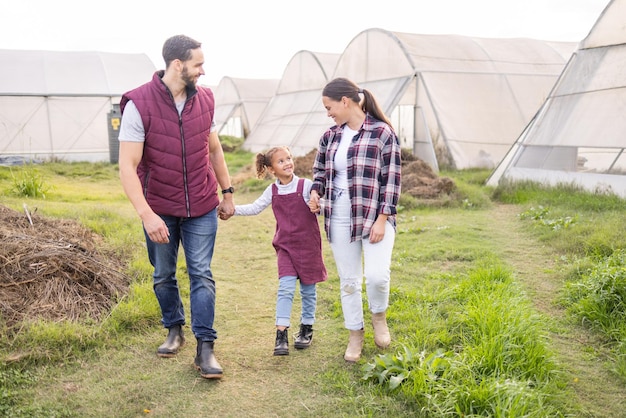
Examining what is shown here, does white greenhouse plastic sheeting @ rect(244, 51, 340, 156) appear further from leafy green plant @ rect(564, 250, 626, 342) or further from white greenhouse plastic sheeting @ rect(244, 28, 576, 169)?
leafy green plant @ rect(564, 250, 626, 342)

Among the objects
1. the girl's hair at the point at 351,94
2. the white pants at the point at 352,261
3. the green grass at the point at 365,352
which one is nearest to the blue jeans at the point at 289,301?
the green grass at the point at 365,352

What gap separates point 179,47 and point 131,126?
1.73 ft

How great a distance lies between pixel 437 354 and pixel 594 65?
8.10 metres

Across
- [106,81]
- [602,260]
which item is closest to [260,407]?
[602,260]

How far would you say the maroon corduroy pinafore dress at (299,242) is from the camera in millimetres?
4004

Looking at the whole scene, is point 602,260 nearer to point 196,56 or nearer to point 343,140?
point 343,140

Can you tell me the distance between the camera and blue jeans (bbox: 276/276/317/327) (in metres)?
3.90

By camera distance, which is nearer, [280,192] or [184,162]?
[184,162]

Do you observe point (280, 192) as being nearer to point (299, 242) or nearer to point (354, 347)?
point (299, 242)

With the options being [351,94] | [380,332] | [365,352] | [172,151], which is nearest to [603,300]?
[380,332]

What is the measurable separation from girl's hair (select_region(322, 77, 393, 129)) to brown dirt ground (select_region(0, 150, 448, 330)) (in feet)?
7.47

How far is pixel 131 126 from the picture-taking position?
11.1 feet

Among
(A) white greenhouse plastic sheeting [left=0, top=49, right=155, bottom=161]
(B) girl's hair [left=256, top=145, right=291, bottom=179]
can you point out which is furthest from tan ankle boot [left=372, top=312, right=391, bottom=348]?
(A) white greenhouse plastic sheeting [left=0, top=49, right=155, bottom=161]

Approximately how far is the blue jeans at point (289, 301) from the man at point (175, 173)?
48cm
